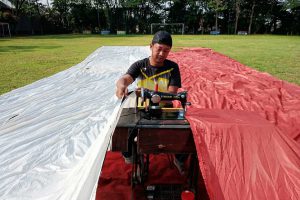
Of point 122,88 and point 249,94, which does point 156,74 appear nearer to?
point 122,88

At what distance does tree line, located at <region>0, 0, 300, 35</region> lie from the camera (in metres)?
41.1

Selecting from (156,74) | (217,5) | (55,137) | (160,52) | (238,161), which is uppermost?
(217,5)

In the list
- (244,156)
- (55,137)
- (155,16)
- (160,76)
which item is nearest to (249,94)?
(160,76)

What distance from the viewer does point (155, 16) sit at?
4747 centimetres

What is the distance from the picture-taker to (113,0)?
47750 millimetres

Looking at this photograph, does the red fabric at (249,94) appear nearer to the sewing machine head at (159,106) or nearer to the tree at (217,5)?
the sewing machine head at (159,106)

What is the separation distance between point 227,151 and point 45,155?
1.93 m

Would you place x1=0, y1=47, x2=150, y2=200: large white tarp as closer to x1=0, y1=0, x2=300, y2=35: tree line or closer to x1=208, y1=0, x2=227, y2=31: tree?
x1=0, y1=0, x2=300, y2=35: tree line

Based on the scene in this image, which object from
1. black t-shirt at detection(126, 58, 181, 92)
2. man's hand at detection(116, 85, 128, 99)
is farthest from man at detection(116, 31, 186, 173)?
man's hand at detection(116, 85, 128, 99)

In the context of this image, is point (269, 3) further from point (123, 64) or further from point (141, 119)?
point (141, 119)

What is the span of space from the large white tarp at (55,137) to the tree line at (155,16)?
38320 mm

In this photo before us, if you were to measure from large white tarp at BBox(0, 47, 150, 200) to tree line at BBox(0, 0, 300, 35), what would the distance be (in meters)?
38.3

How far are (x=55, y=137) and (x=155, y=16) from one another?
4650cm

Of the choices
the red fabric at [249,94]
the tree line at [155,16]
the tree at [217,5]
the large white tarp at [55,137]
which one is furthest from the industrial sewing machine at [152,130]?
the tree at [217,5]
